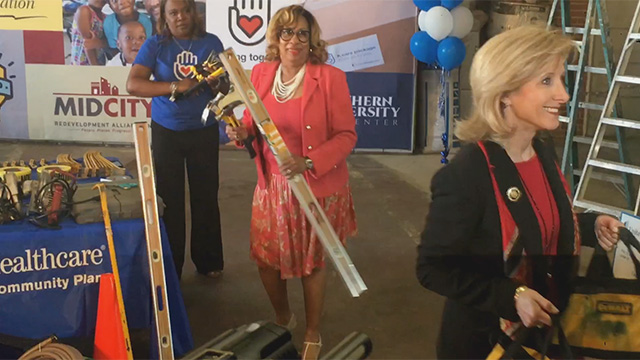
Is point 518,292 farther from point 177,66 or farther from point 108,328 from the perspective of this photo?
point 177,66

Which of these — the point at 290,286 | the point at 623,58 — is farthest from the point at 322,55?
the point at 623,58

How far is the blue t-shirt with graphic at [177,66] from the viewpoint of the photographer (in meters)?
3.17

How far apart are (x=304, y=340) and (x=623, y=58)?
9.53 feet

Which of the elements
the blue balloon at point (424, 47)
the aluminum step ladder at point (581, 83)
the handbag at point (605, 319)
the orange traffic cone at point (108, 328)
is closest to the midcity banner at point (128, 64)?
the blue balloon at point (424, 47)

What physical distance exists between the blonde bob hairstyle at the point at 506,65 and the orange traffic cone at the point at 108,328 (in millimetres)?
1400

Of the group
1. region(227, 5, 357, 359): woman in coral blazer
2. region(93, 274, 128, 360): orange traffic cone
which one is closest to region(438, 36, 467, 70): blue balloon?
region(227, 5, 357, 359): woman in coral blazer

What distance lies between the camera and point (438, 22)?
5953 mm

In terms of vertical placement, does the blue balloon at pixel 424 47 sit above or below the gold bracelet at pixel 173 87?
above

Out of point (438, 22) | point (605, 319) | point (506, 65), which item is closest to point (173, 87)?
point (506, 65)

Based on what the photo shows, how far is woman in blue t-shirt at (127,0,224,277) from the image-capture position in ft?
10.3

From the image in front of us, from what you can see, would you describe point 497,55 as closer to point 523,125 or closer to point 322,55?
point 523,125

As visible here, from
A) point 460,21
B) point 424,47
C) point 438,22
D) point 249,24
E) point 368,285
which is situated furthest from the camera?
point 249,24

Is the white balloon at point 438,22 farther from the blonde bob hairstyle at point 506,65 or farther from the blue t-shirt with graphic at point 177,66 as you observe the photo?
the blonde bob hairstyle at point 506,65

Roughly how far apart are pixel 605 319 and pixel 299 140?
4.64ft
